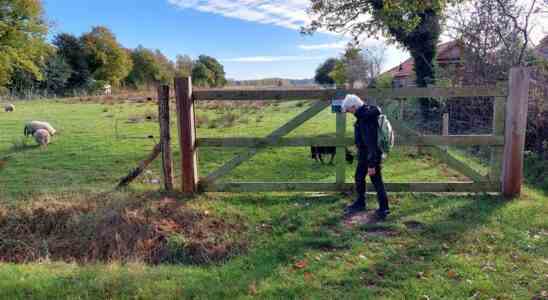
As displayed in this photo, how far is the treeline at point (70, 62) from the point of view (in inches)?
1316

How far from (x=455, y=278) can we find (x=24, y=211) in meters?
6.05

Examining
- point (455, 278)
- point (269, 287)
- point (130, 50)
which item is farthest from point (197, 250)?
point (130, 50)

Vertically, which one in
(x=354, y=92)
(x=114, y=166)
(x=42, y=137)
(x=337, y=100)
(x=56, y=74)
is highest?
(x=56, y=74)

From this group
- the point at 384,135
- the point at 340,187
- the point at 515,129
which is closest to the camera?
the point at 384,135

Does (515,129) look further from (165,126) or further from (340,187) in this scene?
(165,126)

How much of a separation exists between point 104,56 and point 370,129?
240ft

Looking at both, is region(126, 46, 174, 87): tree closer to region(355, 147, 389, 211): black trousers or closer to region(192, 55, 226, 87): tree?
region(192, 55, 226, 87): tree

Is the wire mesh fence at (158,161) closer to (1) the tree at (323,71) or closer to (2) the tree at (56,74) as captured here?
(2) the tree at (56,74)

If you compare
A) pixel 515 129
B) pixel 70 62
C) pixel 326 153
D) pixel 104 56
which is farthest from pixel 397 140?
pixel 70 62

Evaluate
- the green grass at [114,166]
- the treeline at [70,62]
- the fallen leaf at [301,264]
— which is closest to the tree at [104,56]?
the treeline at [70,62]

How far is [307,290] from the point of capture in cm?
341

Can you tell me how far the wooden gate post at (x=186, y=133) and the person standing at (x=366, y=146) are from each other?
2486 mm

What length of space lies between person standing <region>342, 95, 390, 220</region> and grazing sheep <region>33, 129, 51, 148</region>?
10288 mm

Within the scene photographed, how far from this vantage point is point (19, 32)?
3378 centimetres
